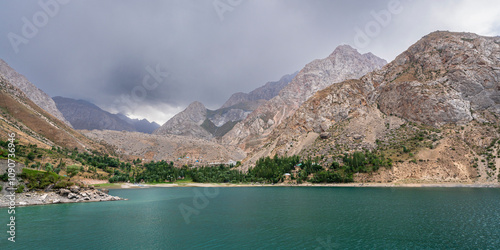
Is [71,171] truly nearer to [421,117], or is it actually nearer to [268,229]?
[268,229]

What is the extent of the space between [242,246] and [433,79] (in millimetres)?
147187

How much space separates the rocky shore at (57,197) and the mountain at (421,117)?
97.2 meters

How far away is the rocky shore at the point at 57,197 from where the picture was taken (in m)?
46.3

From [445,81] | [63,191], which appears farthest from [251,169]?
[445,81]

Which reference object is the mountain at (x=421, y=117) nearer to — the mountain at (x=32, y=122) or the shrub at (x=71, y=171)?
the shrub at (x=71, y=171)

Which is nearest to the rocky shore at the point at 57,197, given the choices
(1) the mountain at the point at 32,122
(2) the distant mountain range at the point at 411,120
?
(2) the distant mountain range at the point at 411,120

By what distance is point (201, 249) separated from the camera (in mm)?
21781

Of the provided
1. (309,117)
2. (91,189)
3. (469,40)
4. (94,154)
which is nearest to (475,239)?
(91,189)

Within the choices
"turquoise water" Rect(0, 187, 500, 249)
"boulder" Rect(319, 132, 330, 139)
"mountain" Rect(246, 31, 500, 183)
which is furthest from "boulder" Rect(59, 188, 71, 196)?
"boulder" Rect(319, 132, 330, 139)

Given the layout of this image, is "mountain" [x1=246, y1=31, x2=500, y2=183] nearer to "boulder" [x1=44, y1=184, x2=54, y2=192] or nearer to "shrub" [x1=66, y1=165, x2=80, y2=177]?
"shrub" [x1=66, y1=165, x2=80, y2=177]

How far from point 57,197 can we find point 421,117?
150 meters

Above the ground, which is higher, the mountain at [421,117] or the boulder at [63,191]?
the mountain at [421,117]

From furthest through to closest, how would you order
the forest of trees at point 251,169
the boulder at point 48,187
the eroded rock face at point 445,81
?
the eroded rock face at point 445,81, the forest of trees at point 251,169, the boulder at point 48,187

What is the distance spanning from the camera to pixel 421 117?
119m
